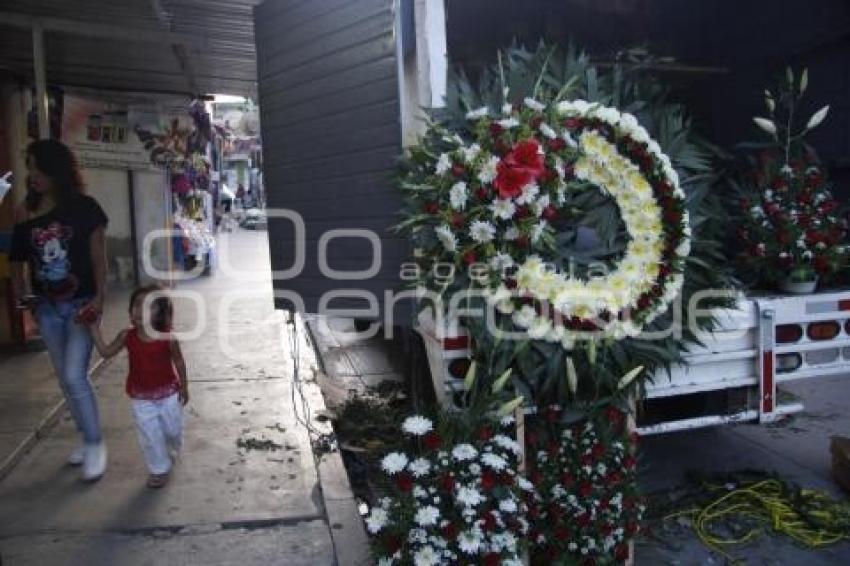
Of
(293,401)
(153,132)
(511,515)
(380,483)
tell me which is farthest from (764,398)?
(153,132)

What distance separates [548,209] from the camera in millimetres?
3053

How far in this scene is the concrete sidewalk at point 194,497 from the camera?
3295 mm

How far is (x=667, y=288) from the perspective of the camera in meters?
3.25

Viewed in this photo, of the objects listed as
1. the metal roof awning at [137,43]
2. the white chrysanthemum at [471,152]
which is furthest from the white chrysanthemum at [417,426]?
the metal roof awning at [137,43]

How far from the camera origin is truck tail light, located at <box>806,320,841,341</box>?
3861mm

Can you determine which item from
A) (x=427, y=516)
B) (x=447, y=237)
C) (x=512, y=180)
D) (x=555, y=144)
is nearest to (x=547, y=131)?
(x=555, y=144)

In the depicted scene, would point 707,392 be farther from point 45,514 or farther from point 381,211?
point 45,514

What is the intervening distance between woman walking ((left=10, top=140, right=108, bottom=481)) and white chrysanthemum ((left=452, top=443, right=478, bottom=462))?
2078 mm

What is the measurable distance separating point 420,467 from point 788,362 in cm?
213

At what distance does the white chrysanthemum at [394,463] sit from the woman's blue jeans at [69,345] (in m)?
1.90

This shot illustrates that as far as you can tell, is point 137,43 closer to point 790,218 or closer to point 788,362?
point 790,218

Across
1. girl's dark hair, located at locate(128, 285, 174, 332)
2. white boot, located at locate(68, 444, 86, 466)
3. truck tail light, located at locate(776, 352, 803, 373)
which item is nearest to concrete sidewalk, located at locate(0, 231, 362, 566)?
white boot, located at locate(68, 444, 86, 466)

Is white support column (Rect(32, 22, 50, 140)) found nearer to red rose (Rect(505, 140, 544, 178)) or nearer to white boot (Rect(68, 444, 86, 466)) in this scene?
white boot (Rect(68, 444, 86, 466))

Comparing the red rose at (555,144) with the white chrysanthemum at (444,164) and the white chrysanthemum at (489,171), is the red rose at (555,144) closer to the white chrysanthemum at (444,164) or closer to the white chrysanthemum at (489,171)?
the white chrysanthemum at (489,171)
